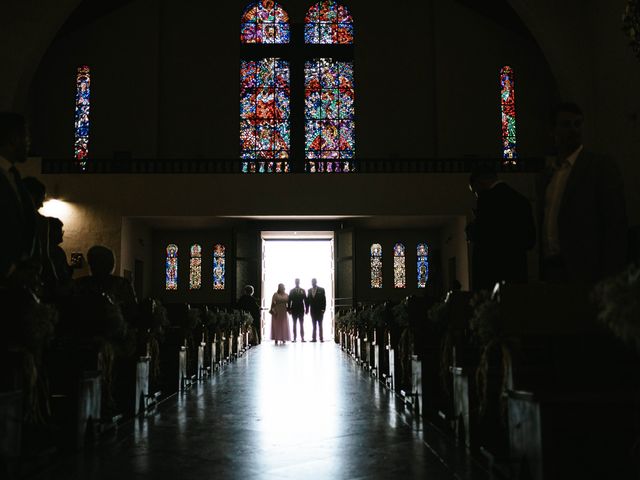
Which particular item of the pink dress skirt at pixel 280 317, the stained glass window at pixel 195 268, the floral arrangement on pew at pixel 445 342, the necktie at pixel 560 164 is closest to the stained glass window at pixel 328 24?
the stained glass window at pixel 195 268

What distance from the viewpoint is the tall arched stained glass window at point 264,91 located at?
18.9 metres

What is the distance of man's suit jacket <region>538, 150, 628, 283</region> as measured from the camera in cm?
316

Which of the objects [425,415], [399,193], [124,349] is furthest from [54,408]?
[399,193]

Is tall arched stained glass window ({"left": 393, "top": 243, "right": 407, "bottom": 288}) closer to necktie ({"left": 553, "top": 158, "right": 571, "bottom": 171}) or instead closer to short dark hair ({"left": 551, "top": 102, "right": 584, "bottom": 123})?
necktie ({"left": 553, "top": 158, "right": 571, "bottom": 171})

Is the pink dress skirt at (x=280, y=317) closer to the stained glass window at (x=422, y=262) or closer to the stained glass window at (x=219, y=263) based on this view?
the stained glass window at (x=219, y=263)

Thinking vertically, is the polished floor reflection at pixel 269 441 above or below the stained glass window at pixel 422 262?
below

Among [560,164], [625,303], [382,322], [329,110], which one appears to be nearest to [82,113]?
[329,110]

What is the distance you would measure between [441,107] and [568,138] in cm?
1553

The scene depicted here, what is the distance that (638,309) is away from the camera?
6.19 ft

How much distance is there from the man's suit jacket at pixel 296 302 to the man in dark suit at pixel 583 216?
15.0 metres

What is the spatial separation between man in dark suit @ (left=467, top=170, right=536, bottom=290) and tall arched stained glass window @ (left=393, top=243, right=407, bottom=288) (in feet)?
47.7

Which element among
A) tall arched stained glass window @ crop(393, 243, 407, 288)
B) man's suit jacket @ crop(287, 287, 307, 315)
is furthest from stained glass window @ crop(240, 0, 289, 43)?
man's suit jacket @ crop(287, 287, 307, 315)

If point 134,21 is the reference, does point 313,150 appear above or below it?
below

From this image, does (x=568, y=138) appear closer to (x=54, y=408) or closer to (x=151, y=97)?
(x=54, y=408)
